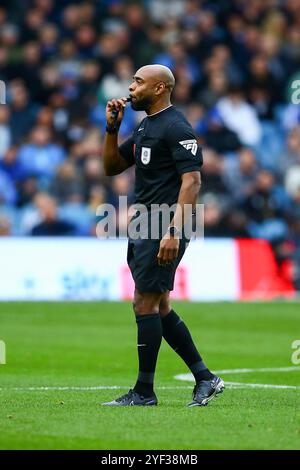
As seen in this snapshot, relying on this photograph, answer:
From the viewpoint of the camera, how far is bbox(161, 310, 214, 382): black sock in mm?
8844

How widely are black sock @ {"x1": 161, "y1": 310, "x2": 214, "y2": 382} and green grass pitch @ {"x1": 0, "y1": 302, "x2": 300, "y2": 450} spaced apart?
25cm

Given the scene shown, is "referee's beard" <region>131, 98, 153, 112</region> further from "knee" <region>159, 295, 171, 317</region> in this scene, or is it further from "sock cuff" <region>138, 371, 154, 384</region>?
"sock cuff" <region>138, 371, 154, 384</region>

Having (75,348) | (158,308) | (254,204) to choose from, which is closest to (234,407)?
(158,308)

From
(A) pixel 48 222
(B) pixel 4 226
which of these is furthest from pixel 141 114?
(B) pixel 4 226

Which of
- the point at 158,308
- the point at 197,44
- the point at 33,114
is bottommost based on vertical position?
the point at 158,308

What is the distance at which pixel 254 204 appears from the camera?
22578mm

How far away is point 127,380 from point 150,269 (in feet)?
7.86

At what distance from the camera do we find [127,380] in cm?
1070

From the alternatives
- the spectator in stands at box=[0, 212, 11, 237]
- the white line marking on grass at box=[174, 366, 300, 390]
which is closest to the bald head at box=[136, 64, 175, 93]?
the white line marking on grass at box=[174, 366, 300, 390]

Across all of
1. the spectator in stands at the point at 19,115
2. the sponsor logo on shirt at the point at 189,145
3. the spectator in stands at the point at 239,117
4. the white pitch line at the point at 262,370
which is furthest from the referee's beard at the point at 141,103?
the spectator in stands at the point at 239,117

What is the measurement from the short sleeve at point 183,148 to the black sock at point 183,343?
115 centimetres

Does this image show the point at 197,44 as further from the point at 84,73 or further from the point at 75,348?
the point at 75,348

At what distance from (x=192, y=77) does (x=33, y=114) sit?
3989 mm

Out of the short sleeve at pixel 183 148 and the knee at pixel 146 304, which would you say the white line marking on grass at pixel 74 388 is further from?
the short sleeve at pixel 183 148
